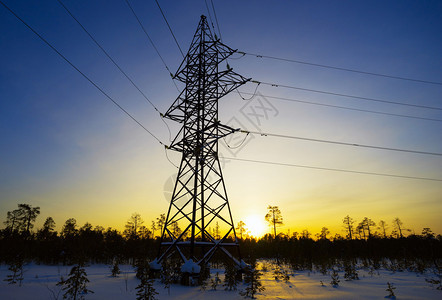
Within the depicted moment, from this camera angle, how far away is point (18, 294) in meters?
8.75

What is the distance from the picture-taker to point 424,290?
36.7ft

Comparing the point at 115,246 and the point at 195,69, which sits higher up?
the point at 195,69

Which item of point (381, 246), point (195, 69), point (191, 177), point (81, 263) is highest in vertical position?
point (195, 69)

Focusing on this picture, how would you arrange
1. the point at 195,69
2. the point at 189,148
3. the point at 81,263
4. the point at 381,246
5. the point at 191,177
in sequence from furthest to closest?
the point at 381,246 → the point at 195,69 → the point at 189,148 → the point at 191,177 → the point at 81,263

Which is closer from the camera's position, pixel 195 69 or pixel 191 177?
pixel 191 177

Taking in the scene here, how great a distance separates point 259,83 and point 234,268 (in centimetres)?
1062

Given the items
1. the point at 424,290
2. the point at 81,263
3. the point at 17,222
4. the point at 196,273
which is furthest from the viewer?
the point at 17,222

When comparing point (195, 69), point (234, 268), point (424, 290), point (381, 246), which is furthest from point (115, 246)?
point (381, 246)

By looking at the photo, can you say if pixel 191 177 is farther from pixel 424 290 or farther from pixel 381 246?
pixel 381 246

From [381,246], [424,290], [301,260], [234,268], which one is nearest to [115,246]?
[301,260]

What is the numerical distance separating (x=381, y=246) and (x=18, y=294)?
51601 mm

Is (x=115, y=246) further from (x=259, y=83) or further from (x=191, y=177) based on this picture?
(x=259, y=83)

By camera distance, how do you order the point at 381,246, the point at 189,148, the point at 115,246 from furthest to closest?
the point at 381,246 < the point at 115,246 < the point at 189,148

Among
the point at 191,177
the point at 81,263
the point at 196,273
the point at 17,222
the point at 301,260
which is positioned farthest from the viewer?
the point at 17,222
